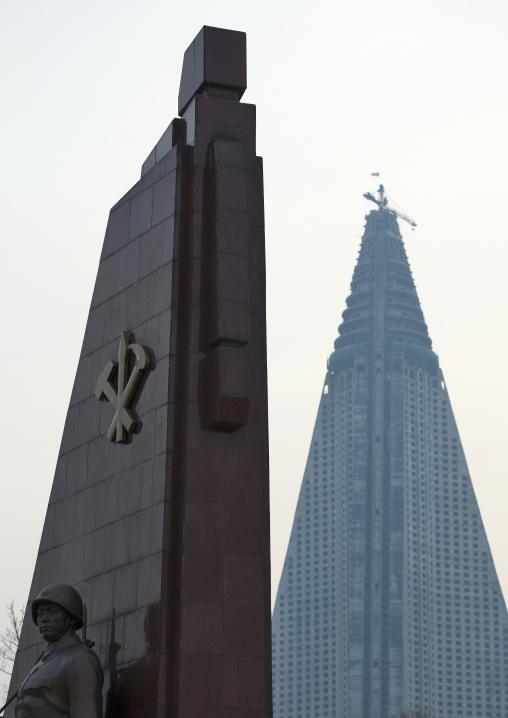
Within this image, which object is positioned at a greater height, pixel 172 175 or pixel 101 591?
pixel 172 175

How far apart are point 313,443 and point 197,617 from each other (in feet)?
452

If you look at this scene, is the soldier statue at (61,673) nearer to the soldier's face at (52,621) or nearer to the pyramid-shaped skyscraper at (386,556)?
the soldier's face at (52,621)

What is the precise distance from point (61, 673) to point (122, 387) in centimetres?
275

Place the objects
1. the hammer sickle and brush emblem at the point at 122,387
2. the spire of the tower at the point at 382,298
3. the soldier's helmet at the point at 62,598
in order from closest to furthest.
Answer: the soldier's helmet at the point at 62,598, the hammer sickle and brush emblem at the point at 122,387, the spire of the tower at the point at 382,298

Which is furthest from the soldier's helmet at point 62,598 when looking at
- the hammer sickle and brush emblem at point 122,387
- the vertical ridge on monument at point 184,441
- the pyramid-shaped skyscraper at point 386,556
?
the pyramid-shaped skyscraper at point 386,556

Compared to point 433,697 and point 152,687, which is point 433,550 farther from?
point 152,687

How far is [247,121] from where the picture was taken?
12.1 m

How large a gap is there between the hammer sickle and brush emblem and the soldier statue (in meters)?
1.65

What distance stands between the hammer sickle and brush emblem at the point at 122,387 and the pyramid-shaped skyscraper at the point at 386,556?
394 ft

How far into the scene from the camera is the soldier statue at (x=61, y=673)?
32.6 ft

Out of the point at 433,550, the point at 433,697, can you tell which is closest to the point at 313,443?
the point at 433,550

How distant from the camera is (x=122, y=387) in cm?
1190

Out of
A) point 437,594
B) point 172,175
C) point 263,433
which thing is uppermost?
point 437,594

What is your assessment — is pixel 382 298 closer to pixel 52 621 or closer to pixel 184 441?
pixel 184 441
